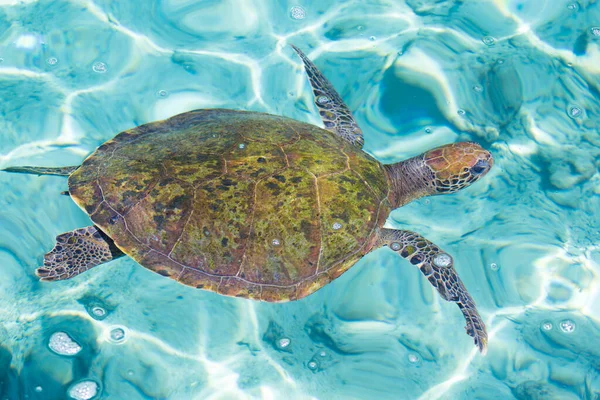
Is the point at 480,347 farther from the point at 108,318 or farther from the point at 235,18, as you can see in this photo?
the point at 235,18

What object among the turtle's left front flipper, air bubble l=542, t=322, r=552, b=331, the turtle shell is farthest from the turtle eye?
air bubble l=542, t=322, r=552, b=331

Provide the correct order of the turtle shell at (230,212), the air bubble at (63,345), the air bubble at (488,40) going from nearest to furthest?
the turtle shell at (230,212) < the air bubble at (63,345) < the air bubble at (488,40)

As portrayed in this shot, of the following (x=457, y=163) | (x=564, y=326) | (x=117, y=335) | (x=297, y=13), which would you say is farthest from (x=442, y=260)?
(x=297, y=13)

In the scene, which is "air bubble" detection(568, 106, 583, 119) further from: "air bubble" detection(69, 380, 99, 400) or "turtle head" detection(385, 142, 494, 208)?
"air bubble" detection(69, 380, 99, 400)

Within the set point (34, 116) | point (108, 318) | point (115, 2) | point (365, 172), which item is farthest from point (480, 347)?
point (115, 2)

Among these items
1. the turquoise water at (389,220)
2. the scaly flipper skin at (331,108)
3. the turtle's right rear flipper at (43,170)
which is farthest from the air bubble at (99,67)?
the scaly flipper skin at (331,108)

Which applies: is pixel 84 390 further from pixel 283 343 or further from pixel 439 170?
pixel 439 170

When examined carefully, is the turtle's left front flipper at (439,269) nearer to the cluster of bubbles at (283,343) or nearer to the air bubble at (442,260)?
the air bubble at (442,260)
